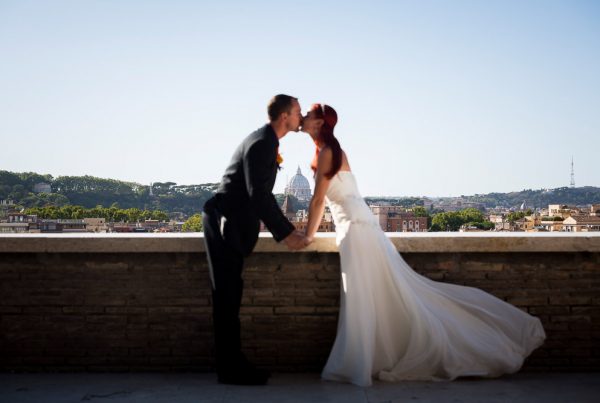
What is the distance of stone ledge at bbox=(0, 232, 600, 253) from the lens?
4.27 meters

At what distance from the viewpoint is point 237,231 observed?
3959mm

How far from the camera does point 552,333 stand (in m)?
4.35

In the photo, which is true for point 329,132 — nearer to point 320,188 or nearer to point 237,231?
point 320,188

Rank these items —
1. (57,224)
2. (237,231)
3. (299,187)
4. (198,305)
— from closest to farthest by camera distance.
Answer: (237,231), (198,305), (57,224), (299,187)

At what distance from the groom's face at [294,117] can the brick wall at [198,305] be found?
2.56 feet

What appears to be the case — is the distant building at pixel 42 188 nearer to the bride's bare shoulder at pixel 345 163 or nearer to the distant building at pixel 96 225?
the distant building at pixel 96 225

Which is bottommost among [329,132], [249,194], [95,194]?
[249,194]

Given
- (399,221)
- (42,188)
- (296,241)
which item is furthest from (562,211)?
(296,241)

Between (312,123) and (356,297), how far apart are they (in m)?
0.99

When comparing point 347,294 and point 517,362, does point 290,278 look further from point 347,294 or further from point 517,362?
point 517,362

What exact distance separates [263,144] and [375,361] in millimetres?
1333

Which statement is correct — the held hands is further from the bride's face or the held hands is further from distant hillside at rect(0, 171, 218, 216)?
distant hillside at rect(0, 171, 218, 216)

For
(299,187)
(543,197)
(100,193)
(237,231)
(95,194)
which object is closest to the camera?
(237,231)

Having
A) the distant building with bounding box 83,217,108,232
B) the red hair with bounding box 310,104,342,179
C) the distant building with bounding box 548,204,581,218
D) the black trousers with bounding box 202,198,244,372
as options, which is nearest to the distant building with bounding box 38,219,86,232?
the distant building with bounding box 83,217,108,232
